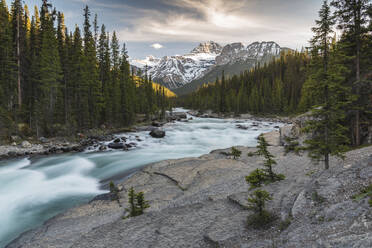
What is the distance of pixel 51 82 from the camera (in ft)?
95.3

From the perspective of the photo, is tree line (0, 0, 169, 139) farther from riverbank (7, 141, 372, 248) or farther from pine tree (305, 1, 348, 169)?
pine tree (305, 1, 348, 169)

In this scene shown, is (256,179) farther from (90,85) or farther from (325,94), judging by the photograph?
(90,85)

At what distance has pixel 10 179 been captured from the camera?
13992 mm

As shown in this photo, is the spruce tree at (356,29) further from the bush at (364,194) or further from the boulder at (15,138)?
the boulder at (15,138)

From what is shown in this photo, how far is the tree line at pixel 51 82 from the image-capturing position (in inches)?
1025

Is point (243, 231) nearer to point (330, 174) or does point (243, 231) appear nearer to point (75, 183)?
point (330, 174)

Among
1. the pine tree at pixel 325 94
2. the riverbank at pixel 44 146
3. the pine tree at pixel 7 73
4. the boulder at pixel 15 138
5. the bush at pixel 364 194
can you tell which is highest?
the pine tree at pixel 7 73

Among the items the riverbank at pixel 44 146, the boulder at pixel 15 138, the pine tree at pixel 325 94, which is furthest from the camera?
the boulder at pixel 15 138

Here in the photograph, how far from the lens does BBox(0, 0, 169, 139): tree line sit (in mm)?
26047

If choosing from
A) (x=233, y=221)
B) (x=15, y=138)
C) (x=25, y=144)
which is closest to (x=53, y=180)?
(x=25, y=144)

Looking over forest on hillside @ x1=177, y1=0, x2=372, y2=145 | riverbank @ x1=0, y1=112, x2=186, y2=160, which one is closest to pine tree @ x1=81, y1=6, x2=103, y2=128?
riverbank @ x1=0, y1=112, x2=186, y2=160

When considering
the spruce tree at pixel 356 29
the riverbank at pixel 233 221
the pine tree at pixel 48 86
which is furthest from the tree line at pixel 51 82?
the spruce tree at pixel 356 29

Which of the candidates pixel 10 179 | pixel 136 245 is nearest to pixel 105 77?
pixel 10 179

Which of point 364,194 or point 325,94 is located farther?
point 325,94
